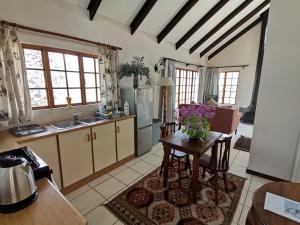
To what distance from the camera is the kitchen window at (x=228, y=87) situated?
6.72 meters

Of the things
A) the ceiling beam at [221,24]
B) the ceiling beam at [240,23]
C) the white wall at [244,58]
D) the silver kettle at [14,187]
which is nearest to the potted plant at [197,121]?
the silver kettle at [14,187]

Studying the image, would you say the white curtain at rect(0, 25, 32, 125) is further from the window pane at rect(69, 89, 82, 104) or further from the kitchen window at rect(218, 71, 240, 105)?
the kitchen window at rect(218, 71, 240, 105)

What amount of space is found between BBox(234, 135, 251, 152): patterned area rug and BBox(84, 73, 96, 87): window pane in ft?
11.2

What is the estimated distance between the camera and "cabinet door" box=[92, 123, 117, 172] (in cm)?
248

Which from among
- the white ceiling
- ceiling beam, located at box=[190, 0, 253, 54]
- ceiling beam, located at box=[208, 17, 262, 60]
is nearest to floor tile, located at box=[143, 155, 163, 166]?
the white ceiling

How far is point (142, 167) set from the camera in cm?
292

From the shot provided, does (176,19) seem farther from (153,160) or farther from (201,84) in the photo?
(201,84)

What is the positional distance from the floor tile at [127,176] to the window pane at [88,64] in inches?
73.7

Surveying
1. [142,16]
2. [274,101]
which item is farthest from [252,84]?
[142,16]

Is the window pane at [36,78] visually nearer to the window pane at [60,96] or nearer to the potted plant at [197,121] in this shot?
the window pane at [60,96]

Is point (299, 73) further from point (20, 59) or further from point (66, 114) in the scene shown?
point (20, 59)

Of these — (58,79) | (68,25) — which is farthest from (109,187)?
(68,25)

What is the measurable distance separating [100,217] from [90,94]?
1.97 m

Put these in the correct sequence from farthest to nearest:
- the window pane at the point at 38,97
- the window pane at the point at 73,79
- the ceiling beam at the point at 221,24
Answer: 1. the ceiling beam at the point at 221,24
2. the window pane at the point at 73,79
3. the window pane at the point at 38,97
